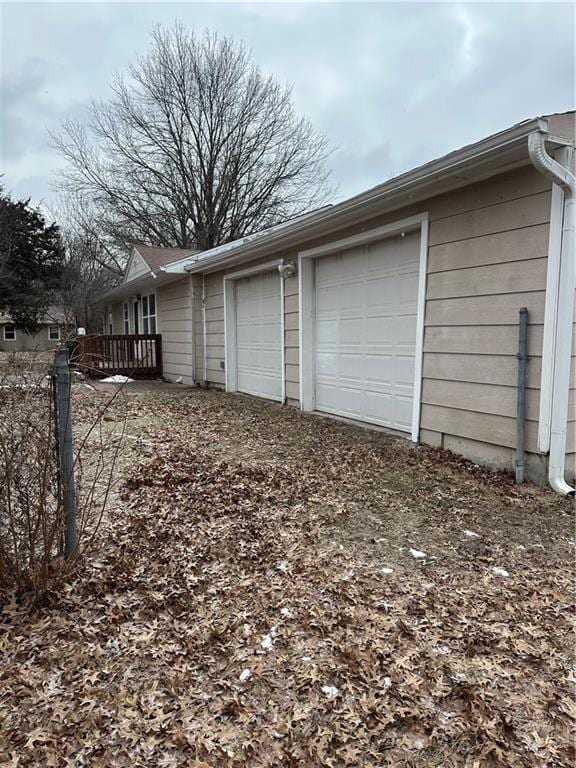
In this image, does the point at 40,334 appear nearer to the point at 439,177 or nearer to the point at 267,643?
the point at 439,177

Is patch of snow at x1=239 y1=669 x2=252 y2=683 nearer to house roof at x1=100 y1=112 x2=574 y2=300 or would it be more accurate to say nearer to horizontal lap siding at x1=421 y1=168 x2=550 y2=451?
horizontal lap siding at x1=421 y1=168 x2=550 y2=451

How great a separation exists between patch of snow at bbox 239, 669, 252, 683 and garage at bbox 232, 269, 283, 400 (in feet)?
20.7

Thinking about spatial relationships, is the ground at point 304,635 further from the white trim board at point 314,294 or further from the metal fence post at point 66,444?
the white trim board at point 314,294

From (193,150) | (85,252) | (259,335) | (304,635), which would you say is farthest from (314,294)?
(85,252)

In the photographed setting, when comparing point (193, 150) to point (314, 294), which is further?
point (193, 150)

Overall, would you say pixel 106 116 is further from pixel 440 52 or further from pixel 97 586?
pixel 97 586

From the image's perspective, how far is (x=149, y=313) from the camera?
14.2 meters

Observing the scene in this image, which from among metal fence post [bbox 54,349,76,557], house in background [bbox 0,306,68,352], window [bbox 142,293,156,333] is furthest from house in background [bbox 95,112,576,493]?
window [bbox 142,293,156,333]

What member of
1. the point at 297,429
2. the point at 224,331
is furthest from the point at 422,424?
the point at 224,331

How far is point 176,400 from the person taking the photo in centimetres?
883

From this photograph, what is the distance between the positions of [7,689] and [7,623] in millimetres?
451

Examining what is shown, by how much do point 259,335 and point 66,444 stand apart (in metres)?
6.65

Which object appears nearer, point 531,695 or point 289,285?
point 531,695

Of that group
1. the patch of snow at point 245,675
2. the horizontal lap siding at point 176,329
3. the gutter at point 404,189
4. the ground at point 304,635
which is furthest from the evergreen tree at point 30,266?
the patch of snow at point 245,675
